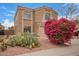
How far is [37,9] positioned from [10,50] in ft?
1.74

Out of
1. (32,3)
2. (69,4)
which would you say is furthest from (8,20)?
(69,4)

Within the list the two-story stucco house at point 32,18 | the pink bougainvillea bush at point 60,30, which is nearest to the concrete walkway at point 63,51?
the pink bougainvillea bush at point 60,30

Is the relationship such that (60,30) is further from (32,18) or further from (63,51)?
(32,18)

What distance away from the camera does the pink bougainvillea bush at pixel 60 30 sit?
7.15 feet

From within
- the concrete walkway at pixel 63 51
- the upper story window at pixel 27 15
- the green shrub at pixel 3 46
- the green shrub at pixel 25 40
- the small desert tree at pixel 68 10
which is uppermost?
the small desert tree at pixel 68 10

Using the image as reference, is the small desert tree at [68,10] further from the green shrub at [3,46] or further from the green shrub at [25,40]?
the green shrub at [3,46]

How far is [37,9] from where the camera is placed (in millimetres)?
2182

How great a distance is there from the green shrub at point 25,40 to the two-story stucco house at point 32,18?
0.05 m

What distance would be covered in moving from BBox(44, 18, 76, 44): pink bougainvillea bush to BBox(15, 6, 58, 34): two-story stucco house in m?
0.07

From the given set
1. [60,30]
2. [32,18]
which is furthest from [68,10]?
[32,18]

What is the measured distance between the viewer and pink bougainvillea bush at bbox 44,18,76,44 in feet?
7.15

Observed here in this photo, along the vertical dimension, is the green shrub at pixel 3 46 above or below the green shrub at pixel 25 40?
below

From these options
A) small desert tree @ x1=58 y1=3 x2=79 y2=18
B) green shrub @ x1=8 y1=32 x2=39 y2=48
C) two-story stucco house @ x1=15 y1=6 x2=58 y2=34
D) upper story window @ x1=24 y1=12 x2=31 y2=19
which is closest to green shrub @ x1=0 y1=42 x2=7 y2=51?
green shrub @ x1=8 y1=32 x2=39 y2=48

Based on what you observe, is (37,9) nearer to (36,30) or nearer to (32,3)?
(32,3)
